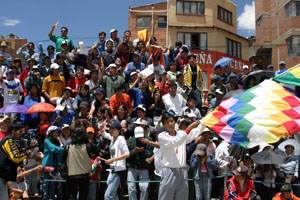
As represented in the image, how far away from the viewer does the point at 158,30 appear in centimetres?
3300

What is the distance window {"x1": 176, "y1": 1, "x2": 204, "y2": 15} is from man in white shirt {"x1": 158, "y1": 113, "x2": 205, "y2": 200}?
2648 cm

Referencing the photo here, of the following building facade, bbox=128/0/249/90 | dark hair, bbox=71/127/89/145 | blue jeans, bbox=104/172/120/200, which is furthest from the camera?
building facade, bbox=128/0/249/90

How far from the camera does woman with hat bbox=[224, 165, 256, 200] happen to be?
6965 millimetres

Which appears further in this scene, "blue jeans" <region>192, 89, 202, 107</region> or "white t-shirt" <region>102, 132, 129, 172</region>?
"blue jeans" <region>192, 89, 202, 107</region>

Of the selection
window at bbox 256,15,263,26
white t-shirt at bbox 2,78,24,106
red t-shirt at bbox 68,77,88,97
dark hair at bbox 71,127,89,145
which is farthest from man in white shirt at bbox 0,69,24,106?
window at bbox 256,15,263,26

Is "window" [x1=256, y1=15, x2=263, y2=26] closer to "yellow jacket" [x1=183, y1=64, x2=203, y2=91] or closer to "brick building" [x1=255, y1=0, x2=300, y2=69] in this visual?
"brick building" [x1=255, y1=0, x2=300, y2=69]

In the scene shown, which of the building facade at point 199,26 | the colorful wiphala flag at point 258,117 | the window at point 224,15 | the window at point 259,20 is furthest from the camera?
the window at point 259,20

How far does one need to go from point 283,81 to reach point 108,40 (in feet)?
24.9

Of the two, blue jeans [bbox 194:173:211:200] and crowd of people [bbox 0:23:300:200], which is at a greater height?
crowd of people [bbox 0:23:300:200]

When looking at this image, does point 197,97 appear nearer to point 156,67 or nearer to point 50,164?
point 156,67

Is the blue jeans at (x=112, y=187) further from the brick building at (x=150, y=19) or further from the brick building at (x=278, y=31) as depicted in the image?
the brick building at (x=150, y=19)

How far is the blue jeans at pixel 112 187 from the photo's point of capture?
6895 millimetres

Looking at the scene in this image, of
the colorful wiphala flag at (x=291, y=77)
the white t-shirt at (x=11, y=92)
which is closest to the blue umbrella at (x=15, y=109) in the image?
the white t-shirt at (x=11, y=92)

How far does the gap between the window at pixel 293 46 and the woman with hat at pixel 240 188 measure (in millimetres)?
24756
